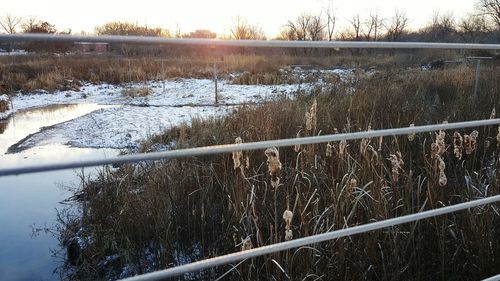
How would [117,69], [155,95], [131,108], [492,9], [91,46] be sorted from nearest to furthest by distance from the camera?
[91,46] → [131,108] → [155,95] → [117,69] → [492,9]

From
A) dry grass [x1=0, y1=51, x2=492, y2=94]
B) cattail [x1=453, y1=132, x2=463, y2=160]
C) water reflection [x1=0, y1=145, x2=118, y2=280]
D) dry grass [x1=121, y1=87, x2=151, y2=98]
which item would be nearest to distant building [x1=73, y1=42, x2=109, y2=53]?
cattail [x1=453, y1=132, x2=463, y2=160]

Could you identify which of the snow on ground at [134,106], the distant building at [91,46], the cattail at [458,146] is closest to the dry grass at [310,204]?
the cattail at [458,146]

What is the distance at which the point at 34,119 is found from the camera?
45.6 feet

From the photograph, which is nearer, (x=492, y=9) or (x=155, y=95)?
(x=155, y=95)

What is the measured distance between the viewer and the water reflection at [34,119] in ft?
36.3

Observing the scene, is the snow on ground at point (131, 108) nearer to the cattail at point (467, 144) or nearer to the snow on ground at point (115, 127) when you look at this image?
the snow on ground at point (115, 127)

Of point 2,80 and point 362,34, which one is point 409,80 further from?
point 362,34

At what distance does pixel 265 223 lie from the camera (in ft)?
10.6

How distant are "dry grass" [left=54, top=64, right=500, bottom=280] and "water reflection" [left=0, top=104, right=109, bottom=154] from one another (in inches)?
239

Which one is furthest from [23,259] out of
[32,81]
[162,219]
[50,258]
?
[32,81]

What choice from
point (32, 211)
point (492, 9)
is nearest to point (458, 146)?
point (32, 211)

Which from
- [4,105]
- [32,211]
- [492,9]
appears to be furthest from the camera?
[492,9]

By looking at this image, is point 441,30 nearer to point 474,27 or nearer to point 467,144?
point 474,27

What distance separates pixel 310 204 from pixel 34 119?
12.7 meters
